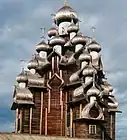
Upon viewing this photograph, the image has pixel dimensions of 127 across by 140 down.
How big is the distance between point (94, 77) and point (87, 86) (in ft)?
3.27

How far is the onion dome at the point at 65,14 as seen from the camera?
1517 inches

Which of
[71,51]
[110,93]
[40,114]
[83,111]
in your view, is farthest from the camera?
[110,93]

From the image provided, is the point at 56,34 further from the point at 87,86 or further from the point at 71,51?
the point at 87,86

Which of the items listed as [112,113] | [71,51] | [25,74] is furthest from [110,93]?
[25,74]

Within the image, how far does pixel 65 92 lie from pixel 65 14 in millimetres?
8720

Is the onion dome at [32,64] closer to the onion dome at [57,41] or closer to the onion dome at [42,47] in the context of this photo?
the onion dome at [42,47]

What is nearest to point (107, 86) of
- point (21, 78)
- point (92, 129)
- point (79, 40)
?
point (79, 40)

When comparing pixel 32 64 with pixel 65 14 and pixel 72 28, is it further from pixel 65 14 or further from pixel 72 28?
pixel 65 14

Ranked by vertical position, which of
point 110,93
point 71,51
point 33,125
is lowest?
point 33,125

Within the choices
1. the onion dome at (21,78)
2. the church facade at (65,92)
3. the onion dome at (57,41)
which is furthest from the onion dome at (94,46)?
the onion dome at (21,78)

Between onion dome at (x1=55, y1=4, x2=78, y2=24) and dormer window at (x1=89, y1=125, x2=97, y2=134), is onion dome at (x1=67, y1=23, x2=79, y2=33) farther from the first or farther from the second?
dormer window at (x1=89, y1=125, x2=97, y2=134)

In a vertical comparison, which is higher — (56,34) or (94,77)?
(56,34)

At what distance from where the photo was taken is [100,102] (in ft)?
106

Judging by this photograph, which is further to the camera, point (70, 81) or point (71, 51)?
point (71, 51)
